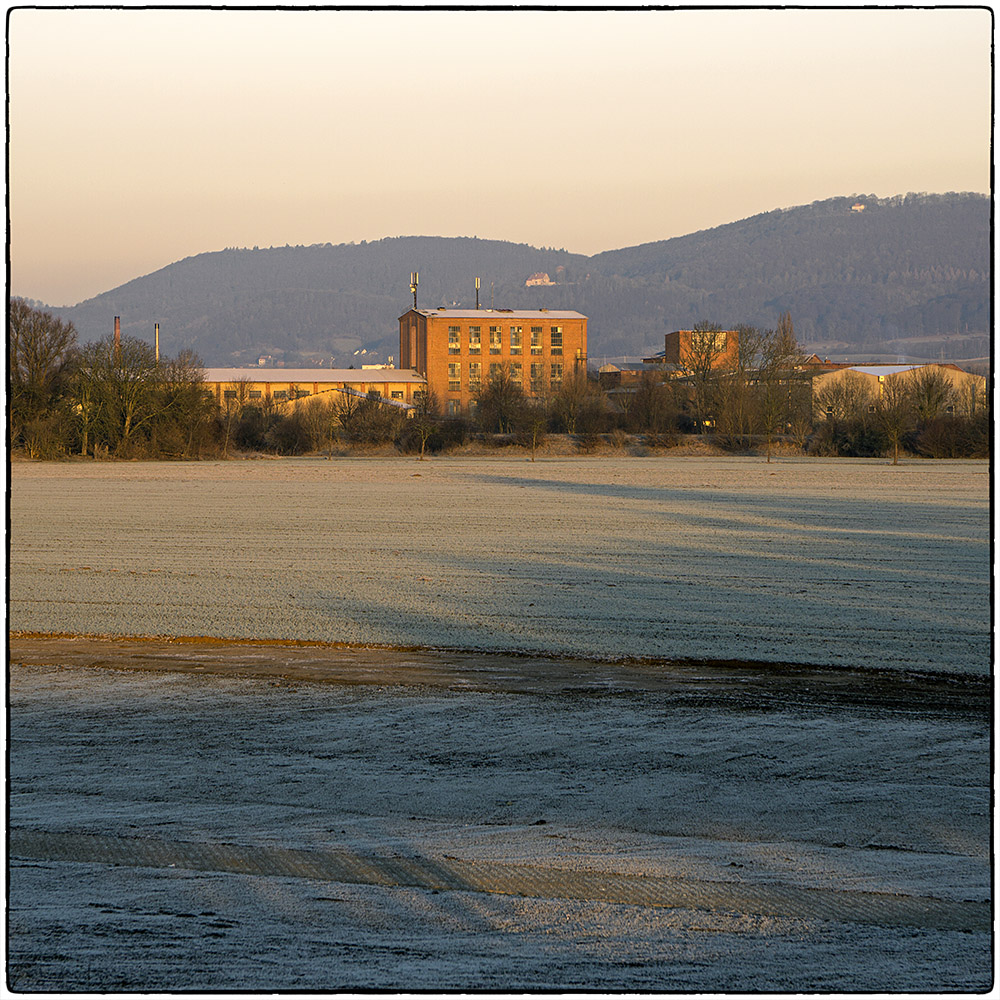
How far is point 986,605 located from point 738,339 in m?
75.1

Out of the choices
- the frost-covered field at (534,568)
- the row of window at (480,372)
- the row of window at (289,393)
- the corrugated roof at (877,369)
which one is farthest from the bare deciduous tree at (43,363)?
the row of window at (480,372)

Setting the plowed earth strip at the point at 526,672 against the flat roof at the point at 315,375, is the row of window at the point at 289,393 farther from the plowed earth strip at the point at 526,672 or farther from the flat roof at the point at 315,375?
the plowed earth strip at the point at 526,672

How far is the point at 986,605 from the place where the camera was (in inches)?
601

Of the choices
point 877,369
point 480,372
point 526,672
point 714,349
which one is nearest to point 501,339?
point 480,372

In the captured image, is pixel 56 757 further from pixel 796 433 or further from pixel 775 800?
pixel 796 433

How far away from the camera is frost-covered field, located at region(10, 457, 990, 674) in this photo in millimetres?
13422

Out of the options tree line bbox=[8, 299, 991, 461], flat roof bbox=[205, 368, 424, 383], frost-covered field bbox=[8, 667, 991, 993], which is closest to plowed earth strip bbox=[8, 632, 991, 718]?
frost-covered field bbox=[8, 667, 991, 993]

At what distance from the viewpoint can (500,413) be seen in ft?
260

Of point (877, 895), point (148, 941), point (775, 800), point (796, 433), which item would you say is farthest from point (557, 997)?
point (796, 433)

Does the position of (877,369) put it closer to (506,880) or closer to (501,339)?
(501,339)

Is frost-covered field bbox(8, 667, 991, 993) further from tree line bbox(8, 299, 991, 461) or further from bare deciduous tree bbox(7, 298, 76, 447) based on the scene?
bare deciduous tree bbox(7, 298, 76, 447)

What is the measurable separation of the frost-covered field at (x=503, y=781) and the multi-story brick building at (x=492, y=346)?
10336 centimetres

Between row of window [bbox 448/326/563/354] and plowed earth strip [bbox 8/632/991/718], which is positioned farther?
row of window [bbox 448/326/563/354]

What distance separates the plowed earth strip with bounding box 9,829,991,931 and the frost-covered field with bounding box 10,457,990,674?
341 centimetres
